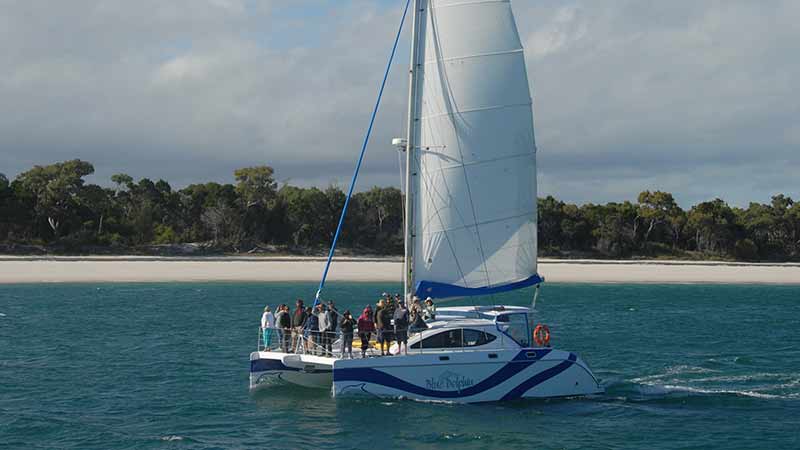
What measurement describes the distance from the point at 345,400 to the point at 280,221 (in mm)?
Answer: 76013

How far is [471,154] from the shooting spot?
2422cm

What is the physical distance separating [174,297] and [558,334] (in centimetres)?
2905

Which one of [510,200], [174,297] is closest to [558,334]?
[510,200]

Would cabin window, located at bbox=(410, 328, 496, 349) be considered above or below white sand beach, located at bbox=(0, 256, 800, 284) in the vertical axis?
below

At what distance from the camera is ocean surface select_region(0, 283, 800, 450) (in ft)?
67.3

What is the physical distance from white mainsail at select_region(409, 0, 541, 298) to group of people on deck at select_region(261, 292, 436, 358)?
3.30 feet

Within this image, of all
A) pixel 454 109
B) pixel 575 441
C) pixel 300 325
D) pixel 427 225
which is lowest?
pixel 575 441

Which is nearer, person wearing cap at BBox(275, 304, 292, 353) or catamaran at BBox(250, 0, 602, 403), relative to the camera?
catamaran at BBox(250, 0, 602, 403)

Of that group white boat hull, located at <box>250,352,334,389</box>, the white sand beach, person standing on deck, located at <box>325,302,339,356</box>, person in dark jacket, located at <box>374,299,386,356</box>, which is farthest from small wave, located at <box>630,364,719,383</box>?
the white sand beach

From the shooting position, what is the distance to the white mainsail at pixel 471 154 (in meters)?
23.8

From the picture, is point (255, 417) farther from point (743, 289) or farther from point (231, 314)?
point (743, 289)

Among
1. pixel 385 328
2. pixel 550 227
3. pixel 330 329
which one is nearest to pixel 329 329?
pixel 330 329

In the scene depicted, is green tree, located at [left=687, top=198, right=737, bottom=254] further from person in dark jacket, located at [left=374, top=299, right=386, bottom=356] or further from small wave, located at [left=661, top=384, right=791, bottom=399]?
person in dark jacket, located at [left=374, top=299, right=386, bottom=356]

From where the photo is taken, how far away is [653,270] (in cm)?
8775
